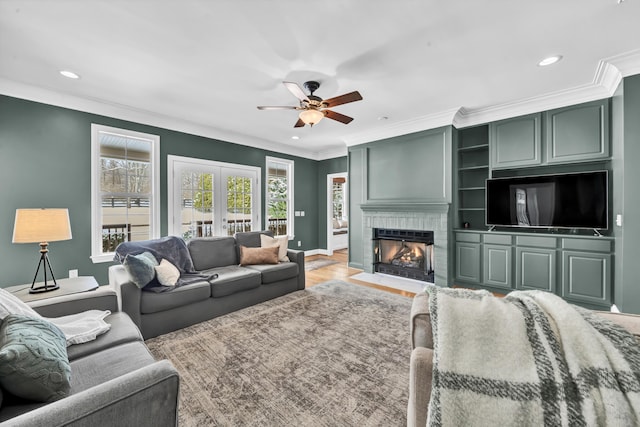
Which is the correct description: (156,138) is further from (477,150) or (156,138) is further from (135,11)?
(477,150)

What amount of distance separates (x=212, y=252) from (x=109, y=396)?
2.68 metres

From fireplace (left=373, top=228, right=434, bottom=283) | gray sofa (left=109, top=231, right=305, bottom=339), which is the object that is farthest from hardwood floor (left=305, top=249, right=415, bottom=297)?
gray sofa (left=109, top=231, right=305, bottom=339)

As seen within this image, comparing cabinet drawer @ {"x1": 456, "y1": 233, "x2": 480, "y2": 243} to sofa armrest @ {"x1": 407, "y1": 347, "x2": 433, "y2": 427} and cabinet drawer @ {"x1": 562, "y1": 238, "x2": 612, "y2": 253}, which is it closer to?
cabinet drawer @ {"x1": 562, "y1": 238, "x2": 612, "y2": 253}

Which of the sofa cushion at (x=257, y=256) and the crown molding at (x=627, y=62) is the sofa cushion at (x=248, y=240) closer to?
the sofa cushion at (x=257, y=256)

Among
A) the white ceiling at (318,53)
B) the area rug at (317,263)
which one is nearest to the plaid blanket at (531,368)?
the white ceiling at (318,53)

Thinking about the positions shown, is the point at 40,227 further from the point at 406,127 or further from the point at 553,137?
the point at 553,137

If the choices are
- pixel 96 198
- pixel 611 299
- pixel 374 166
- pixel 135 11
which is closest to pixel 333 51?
pixel 135 11

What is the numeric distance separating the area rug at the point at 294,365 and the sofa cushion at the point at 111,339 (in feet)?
1.73

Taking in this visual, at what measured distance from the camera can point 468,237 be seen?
157 inches

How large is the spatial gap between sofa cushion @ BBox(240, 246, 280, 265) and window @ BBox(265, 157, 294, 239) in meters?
2.18

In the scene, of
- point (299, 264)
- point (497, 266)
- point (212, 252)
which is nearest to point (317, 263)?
point (299, 264)

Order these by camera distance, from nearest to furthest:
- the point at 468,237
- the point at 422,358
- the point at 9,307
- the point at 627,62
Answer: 1. the point at 422,358
2. the point at 9,307
3. the point at 627,62
4. the point at 468,237

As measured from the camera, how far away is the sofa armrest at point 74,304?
1.70m

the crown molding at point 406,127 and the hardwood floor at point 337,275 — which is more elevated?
the crown molding at point 406,127
